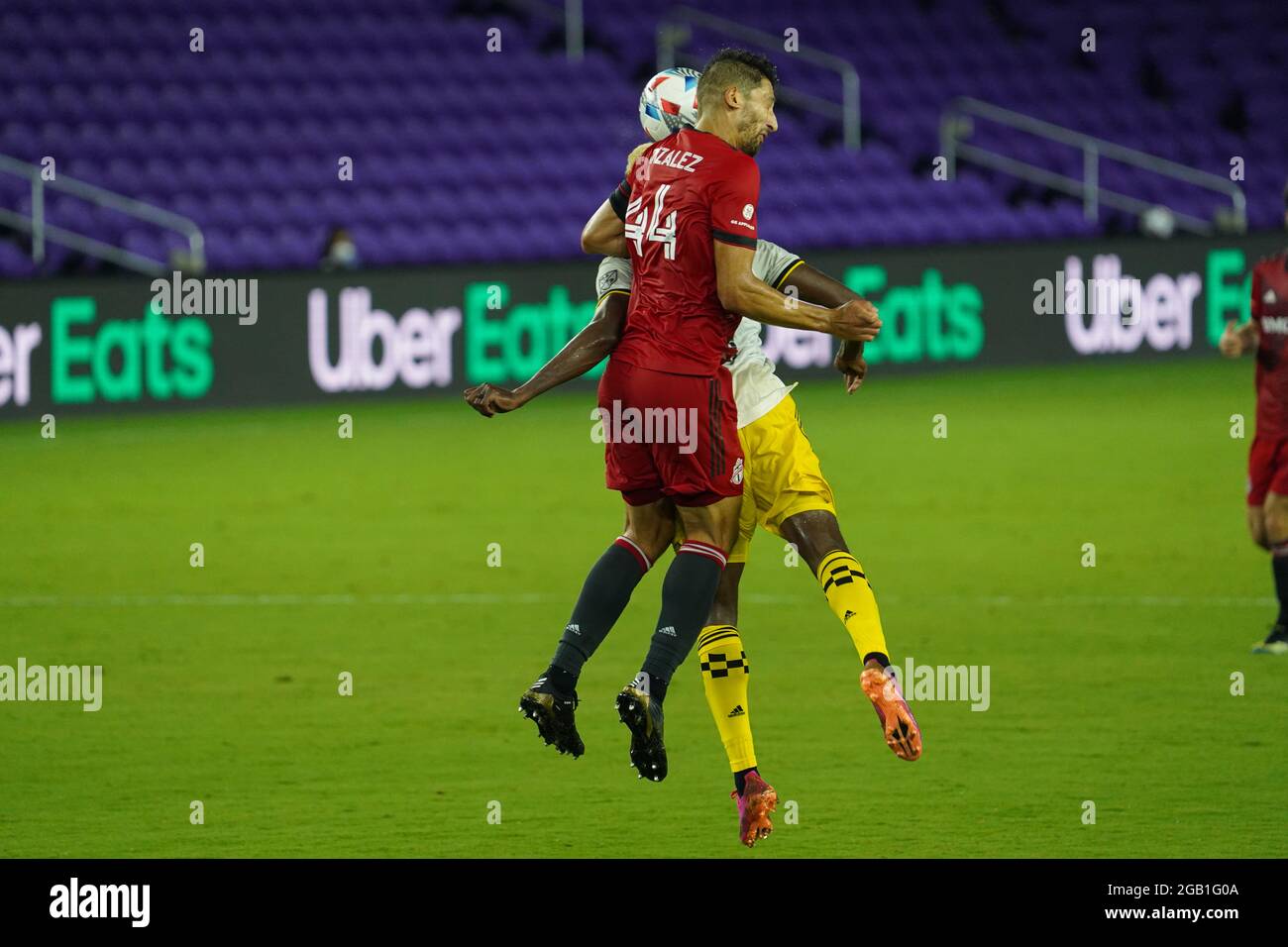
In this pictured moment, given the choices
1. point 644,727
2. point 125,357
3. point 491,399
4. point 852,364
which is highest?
point 125,357

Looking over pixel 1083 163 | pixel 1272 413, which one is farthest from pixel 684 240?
pixel 1083 163

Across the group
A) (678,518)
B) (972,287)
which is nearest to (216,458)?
(972,287)

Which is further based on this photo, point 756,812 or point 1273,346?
point 1273,346

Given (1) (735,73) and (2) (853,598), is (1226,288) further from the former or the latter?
(1) (735,73)

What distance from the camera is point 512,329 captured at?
19969 millimetres

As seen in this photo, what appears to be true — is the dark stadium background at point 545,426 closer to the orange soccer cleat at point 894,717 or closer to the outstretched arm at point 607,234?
the orange soccer cleat at point 894,717

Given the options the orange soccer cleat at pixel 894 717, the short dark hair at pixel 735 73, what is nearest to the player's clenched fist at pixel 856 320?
the short dark hair at pixel 735 73

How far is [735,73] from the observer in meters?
6.38

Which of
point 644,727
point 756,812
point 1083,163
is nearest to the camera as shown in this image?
point 644,727

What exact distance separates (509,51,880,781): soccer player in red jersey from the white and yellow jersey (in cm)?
25

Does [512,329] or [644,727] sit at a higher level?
[512,329]

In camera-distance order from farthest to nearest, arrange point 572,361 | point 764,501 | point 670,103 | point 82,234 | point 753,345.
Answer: point 82,234
point 753,345
point 764,501
point 670,103
point 572,361

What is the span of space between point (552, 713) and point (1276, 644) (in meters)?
5.05

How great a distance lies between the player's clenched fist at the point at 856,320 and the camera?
19.7 feet
